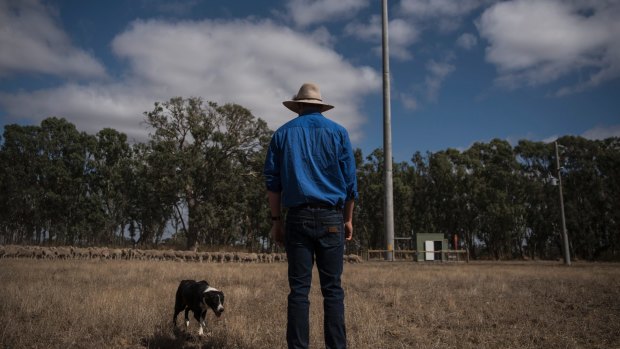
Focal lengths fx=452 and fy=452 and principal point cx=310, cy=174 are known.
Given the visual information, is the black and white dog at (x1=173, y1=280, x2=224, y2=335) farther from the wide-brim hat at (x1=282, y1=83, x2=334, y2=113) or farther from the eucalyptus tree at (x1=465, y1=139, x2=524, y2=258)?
the eucalyptus tree at (x1=465, y1=139, x2=524, y2=258)

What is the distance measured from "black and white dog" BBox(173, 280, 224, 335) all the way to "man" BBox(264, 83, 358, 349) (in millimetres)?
2274

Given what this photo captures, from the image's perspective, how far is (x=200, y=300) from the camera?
5.82 metres

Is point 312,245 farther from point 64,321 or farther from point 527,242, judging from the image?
point 527,242

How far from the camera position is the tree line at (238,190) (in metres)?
40.2

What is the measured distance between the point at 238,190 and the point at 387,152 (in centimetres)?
1830

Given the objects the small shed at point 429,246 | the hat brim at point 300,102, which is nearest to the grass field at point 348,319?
the hat brim at point 300,102

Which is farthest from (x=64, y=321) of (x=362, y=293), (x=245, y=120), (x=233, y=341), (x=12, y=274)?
(x=245, y=120)

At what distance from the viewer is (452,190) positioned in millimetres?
49125

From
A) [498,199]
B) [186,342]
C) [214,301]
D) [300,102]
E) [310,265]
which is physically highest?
[498,199]

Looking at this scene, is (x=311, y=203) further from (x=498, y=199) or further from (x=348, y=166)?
(x=498, y=199)

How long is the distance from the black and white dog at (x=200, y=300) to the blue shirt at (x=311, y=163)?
2.55 m

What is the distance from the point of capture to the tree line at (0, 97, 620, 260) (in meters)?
40.2

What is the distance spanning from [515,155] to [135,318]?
4886 cm

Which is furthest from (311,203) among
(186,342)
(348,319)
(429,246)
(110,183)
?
(110,183)
